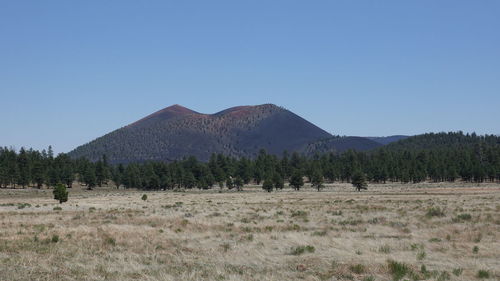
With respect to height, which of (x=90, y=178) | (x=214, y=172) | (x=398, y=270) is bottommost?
(x=398, y=270)

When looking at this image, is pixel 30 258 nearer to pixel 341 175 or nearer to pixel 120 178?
A: pixel 120 178

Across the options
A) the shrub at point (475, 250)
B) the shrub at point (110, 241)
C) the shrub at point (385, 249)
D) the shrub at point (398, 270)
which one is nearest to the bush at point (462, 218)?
the shrub at point (475, 250)

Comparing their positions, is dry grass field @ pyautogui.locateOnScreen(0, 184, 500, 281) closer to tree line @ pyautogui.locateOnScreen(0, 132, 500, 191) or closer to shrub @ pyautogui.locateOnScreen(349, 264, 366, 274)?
shrub @ pyautogui.locateOnScreen(349, 264, 366, 274)

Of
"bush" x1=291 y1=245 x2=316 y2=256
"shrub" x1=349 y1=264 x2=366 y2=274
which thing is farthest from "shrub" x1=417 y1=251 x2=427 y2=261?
"bush" x1=291 y1=245 x2=316 y2=256

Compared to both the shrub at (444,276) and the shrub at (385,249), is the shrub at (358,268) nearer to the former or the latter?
the shrub at (444,276)

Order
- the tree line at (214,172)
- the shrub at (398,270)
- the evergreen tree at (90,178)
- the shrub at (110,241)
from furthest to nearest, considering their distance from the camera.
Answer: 1. the evergreen tree at (90,178)
2. the tree line at (214,172)
3. the shrub at (110,241)
4. the shrub at (398,270)

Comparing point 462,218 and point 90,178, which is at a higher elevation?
point 90,178

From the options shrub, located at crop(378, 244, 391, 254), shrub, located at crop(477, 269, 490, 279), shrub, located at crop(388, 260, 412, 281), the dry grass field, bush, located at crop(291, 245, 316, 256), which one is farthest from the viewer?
shrub, located at crop(378, 244, 391, 254)

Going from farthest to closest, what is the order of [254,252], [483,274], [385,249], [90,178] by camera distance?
[90,178] → [385,249] → [254,252] → [483,274]

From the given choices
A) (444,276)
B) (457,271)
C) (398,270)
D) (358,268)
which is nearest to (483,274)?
(457,271)

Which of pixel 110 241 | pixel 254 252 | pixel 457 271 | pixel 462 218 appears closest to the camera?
pixel 457 271

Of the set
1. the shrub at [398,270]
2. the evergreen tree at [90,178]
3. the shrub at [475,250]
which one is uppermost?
the evergreen tree at [90,178]

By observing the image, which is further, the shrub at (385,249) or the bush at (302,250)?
the shrub at (385,249)

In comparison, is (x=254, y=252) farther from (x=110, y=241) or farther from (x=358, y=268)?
(x=110, y=241)
